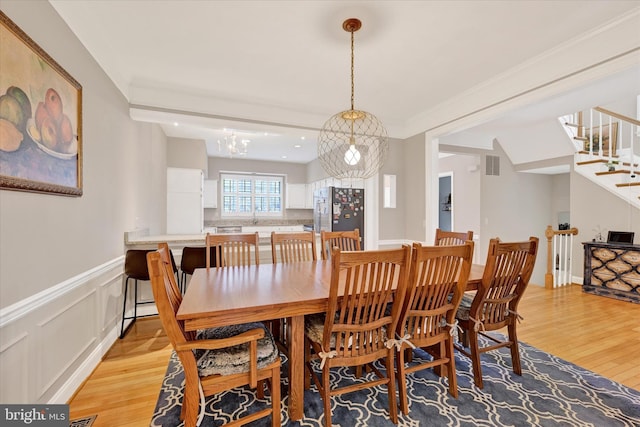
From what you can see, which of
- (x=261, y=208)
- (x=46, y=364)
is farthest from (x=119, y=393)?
(x=261, y=208)

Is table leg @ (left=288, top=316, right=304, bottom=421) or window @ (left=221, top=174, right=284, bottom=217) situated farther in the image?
window @ (left=221, top=174, right=284, bottom=217)

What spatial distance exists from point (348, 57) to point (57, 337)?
2986 mm

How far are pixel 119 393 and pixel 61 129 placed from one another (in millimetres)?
1765

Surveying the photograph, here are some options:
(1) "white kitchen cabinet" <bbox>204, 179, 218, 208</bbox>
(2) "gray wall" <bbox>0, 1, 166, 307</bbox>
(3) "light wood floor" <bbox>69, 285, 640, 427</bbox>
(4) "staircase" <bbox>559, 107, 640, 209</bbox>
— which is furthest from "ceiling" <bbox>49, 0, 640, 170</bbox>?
(1) "white kitchen cabinet" <bbox>204, 179, 218, 208</bbox>

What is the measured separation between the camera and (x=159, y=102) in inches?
124

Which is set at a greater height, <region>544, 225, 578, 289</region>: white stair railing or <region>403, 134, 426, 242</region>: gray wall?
<region>403, 134, 426, 242</region>: gray wall

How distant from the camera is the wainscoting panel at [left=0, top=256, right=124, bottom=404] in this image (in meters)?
1.36

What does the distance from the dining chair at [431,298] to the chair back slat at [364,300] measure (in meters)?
0.11

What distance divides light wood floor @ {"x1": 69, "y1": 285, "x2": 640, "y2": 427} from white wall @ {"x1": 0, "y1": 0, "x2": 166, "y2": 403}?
0.16 metres

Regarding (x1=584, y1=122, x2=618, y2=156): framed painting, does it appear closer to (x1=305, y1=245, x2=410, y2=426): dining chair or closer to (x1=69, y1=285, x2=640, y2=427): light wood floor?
(x1=69, y1=285, x2=640, y2=427): light wood floor

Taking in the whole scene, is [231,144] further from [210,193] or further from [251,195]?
[251,195]

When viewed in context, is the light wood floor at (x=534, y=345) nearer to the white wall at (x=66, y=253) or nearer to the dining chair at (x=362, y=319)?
the white wall at (x=66, y=253)

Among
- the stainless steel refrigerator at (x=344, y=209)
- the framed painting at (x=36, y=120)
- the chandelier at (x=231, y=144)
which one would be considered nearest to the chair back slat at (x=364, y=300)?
the framed painting at (x=36, y=120)

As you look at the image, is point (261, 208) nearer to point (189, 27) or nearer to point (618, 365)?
point (189, 27)
